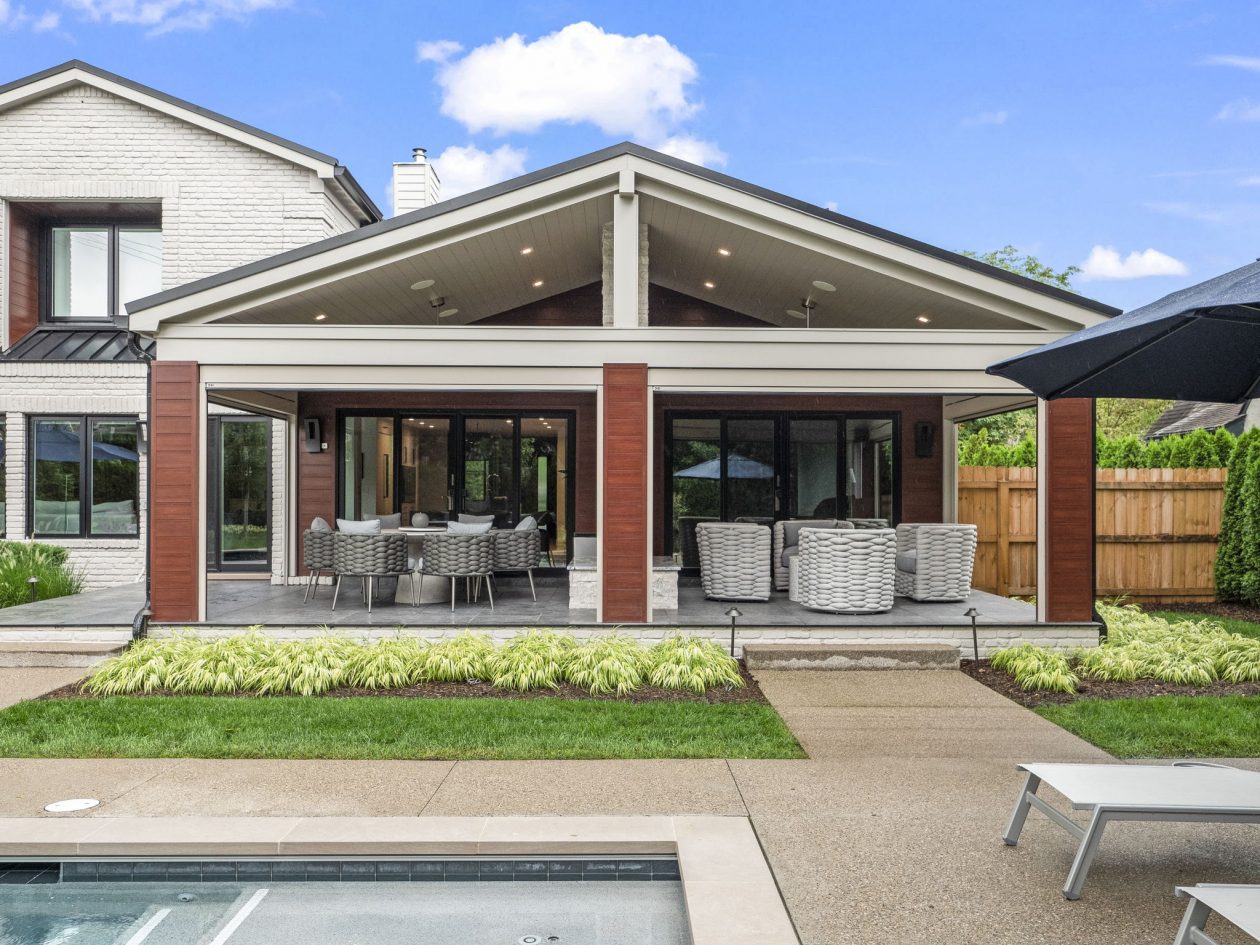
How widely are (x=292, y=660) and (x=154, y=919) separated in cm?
380

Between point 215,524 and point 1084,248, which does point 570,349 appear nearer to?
point 215,524

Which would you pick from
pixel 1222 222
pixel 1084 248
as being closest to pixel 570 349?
pixel 1222 222

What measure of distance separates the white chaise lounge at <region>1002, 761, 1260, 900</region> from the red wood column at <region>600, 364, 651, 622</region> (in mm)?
4304

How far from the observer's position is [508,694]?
22.0 feet

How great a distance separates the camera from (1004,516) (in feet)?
37.2

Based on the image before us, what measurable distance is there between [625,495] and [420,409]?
4.75 m

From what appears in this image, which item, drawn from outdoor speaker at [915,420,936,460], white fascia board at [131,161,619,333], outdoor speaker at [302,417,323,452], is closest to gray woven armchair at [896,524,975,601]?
outdoor speaker at [915,420,936,460]

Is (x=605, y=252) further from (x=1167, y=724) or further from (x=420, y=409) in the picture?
(x=1167, y=724)

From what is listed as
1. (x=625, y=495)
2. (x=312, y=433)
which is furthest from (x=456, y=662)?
(x=312, y=433)

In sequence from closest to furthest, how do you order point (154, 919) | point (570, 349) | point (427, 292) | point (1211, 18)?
point (154, 919)
point (570, 349)
point (427, 292)
point (1211, 18)

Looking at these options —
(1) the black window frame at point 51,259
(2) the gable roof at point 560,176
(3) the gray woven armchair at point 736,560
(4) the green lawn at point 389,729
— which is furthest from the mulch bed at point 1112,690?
(1) the black window frame at point 51,259

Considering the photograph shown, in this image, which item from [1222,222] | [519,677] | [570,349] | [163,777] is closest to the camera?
[163,777]

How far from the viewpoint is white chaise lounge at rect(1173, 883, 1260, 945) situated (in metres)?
2.57

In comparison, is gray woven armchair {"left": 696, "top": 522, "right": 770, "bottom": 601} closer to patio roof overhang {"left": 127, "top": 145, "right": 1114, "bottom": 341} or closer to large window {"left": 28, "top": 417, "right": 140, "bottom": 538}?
patio roof overhang {"left": 127, "top": 145, "right": 1114, "bottom": 341}
